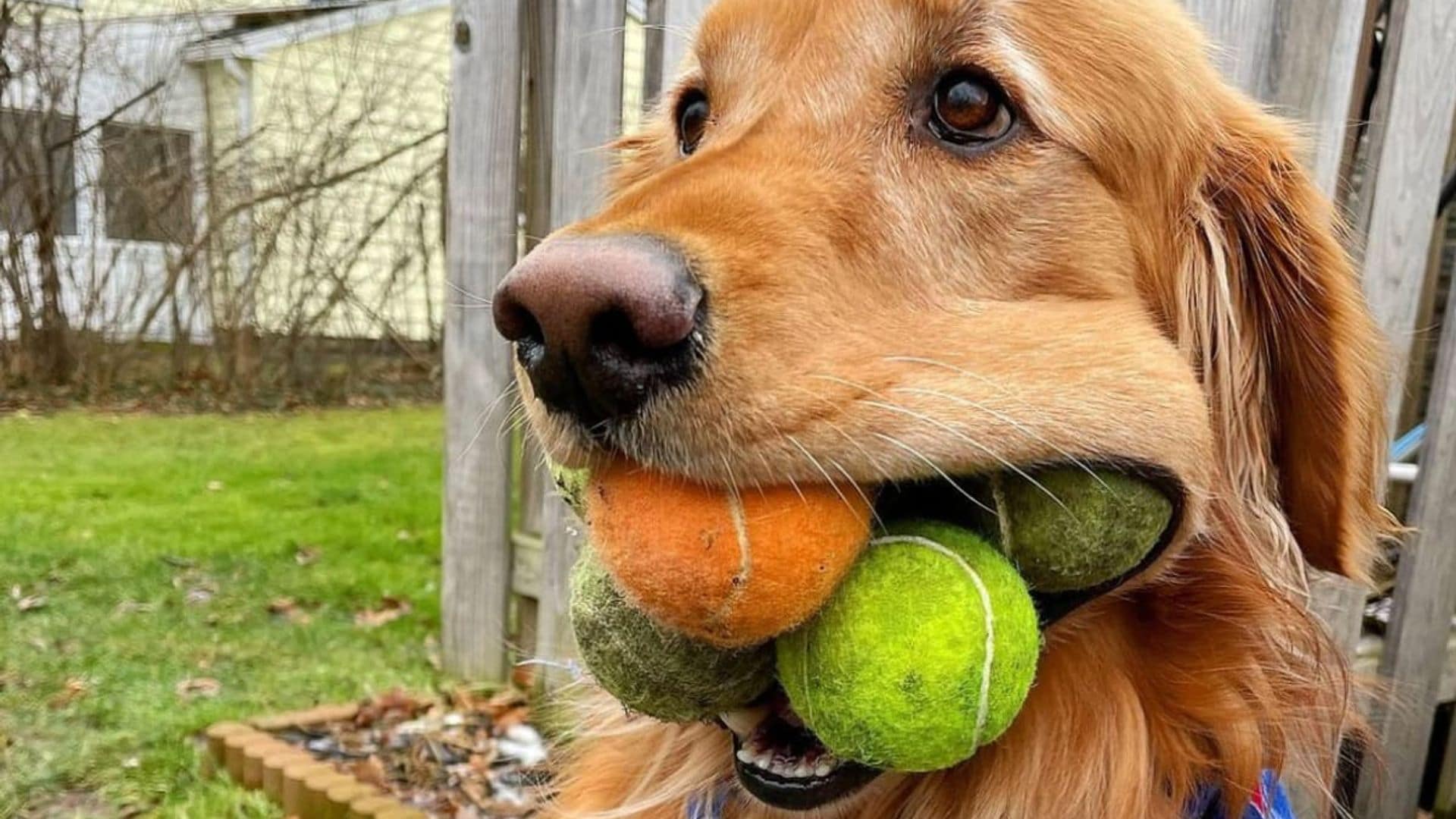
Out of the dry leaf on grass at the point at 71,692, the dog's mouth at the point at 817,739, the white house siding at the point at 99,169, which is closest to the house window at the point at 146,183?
the white house siding at the point at 99,169

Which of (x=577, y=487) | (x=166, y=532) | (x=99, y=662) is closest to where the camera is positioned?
(x=577, y=487)

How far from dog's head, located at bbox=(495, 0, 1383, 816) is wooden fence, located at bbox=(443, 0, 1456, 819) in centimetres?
71

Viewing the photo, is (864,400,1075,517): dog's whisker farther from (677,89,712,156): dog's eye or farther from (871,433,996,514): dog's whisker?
(677,89,712,156): dog's eye

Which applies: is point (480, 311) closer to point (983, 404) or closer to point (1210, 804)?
point (983, 404)

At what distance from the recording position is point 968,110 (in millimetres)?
1633

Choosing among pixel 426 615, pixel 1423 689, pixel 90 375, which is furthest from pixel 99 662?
pixel 90 375

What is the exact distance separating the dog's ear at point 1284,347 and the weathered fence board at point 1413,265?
0.96 m

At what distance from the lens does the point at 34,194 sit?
960 centimetres

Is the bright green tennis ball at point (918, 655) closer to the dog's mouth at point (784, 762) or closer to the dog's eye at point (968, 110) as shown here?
the dog's mouth at point (784, 762)

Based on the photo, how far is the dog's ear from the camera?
5.70ft

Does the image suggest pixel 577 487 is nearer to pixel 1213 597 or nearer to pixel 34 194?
pixel 1213 597

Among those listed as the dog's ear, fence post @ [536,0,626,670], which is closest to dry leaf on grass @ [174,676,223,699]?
fence post @ [536,0,626,670]

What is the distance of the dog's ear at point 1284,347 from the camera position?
174 centimetres

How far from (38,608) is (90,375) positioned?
19.8 ft
